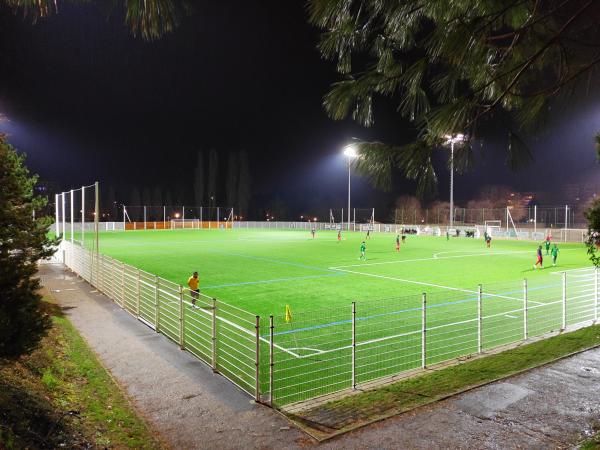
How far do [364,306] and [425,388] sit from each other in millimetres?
7473

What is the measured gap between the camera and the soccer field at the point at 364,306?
9.18 meters

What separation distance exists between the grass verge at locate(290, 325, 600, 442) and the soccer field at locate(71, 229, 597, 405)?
77 cm

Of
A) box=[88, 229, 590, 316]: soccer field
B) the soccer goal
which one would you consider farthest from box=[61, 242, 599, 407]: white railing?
the soccer goal

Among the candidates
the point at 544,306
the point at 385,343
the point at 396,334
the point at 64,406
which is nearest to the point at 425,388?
the point at 385,343

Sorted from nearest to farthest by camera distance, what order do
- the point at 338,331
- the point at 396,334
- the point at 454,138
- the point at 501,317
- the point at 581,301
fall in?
1. the point at 454,138
2. the point at 396,334
3. the point at 338,331
4. the point at 501,317
5. the point at 581,301

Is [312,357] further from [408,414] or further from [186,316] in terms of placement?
[186,316]

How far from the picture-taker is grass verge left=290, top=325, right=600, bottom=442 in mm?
6070

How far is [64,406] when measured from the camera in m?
6.51

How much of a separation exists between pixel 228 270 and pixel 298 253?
1123cm

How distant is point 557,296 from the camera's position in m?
16.7

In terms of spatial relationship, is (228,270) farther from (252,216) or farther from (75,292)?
Answer: (252,216)

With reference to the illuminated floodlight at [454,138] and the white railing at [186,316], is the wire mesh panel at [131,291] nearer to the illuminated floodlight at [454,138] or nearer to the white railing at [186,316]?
the white railing at [186,316]

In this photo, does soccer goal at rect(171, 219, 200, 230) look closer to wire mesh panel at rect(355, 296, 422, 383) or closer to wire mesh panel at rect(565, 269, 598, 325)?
wire mesh panel at rect(565, 269, 598, 325)

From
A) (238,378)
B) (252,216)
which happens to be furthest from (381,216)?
(238,378)
